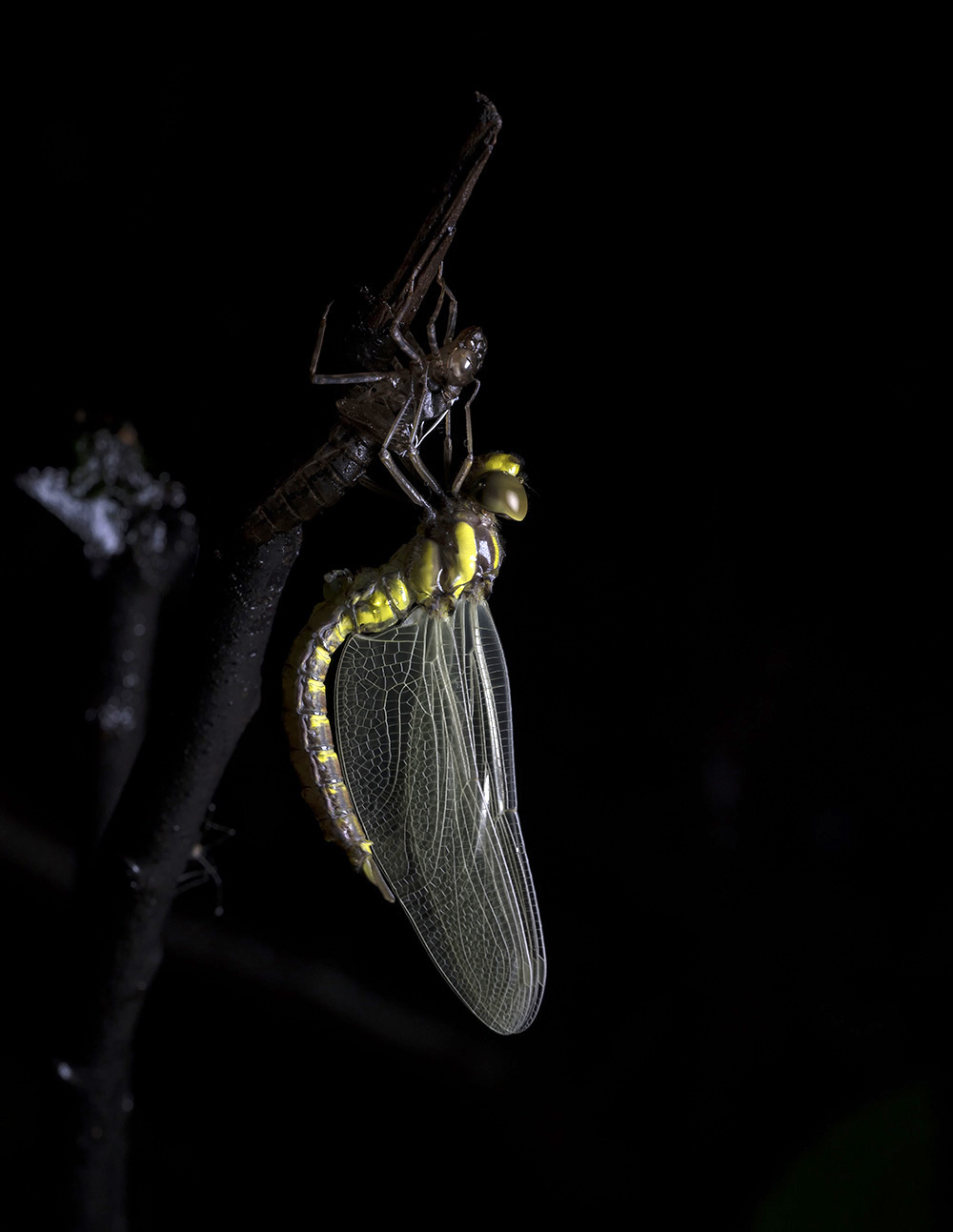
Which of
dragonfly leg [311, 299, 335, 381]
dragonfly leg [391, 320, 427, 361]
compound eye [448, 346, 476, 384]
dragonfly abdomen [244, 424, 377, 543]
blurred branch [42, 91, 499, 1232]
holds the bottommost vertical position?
blurred branch [42, 91, 499, 1232]

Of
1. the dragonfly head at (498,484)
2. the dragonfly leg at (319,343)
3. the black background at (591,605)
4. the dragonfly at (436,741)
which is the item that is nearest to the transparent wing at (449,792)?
the dragonfly at (436,741)

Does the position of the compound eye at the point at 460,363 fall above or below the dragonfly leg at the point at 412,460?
above

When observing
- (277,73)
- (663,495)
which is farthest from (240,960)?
(277,73)

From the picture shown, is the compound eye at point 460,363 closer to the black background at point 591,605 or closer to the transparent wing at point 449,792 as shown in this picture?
the transparent wing at point 449,792

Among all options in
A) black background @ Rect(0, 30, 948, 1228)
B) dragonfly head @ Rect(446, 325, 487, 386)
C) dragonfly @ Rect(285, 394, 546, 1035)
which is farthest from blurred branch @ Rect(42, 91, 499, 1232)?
black background @ Rect(0, 30, 948, 1228)

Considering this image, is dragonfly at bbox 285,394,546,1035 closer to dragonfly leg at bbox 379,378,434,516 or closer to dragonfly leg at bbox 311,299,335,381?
dragonfly leg at bbox 379,378,434,516

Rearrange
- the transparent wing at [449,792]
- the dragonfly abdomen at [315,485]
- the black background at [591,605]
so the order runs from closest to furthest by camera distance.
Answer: the dragonfly abdomen at [315,485], the transparent wing at [449,792], the black background at [591,605]

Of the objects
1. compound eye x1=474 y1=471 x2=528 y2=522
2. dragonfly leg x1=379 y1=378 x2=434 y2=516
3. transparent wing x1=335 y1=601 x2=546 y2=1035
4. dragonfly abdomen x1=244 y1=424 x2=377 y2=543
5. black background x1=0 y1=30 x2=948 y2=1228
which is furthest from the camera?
black background x1=0 y1=30 x2=948 y2=1228
